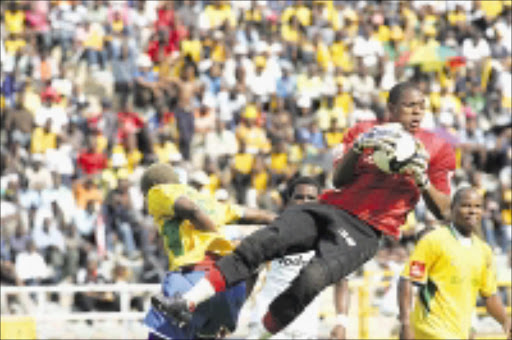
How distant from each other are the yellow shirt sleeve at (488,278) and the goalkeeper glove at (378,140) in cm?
329

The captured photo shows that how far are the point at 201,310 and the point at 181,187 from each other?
94 centimetres

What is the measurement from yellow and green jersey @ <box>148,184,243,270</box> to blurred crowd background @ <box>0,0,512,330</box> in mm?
8032

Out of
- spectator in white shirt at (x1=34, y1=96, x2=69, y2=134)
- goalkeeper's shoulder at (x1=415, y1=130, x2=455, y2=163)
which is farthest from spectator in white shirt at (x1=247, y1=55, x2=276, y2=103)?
goalkeeper's shoulder at (x1=415, y1=130, x2=455, y2=163)

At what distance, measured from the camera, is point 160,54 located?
23.5 meters

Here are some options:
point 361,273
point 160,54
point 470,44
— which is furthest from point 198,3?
point 361,273

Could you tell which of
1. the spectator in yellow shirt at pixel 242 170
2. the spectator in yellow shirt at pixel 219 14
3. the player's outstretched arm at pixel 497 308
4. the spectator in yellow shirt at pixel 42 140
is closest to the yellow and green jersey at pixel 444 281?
the player's outstretched arm at pixel 497 308

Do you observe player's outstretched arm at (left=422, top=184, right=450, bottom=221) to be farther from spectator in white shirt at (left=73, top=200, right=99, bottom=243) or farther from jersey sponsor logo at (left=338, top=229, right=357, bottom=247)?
spectator in white shirt at (left=73, top=200, right=99, bottom=243)

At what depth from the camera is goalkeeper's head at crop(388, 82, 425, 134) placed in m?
8.66

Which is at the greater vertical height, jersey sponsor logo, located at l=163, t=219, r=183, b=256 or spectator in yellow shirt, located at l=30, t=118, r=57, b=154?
spectator in yellow shirt, located at l=30, t=118, r=57, b=154

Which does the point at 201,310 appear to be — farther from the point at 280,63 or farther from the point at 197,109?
the point at 280,63

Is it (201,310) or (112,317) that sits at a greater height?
(201,310)

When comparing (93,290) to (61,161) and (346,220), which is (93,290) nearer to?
(61,161)

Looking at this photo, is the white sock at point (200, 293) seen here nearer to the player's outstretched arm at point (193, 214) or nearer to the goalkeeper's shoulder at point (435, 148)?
the player's outstretched arm at point (193, 214)

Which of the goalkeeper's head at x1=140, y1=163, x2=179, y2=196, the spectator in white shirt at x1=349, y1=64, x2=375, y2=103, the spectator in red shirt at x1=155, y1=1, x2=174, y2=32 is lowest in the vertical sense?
the goalkeeper's head at x1=140, y1=163, x2=179, y2=196
